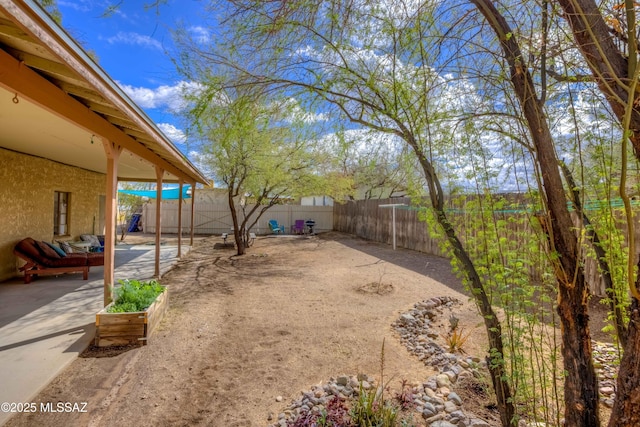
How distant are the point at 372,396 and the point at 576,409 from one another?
112 centimetres

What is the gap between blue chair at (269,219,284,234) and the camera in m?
16.8

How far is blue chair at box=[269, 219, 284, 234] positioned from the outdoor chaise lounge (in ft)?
35.4

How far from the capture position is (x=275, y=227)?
1697 cm

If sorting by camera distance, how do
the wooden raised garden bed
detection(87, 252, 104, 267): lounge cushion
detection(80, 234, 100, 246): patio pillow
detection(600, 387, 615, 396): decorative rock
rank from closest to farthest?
detection(600, 387, 615, 396): decorative rock < the wooden raised garden bed < detection(87, 252, 104, 267): lounge cushion < detection(80, 234, 100, 246): patio pillow

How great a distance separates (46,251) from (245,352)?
526 cm

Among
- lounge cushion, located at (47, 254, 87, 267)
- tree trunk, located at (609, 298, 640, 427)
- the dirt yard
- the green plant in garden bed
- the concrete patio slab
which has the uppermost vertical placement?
tree trunk, located at (609, 298, 640, 427)

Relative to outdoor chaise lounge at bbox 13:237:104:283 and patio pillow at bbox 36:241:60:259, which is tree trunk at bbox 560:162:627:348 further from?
patio pillow at bbox 36:241:60:259

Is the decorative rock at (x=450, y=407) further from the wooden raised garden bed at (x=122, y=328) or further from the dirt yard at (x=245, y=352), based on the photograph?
the wooden raised garden bed at (x=122, y=328)

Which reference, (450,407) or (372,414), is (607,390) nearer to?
(450,407)

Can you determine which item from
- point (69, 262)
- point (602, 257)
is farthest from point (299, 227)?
point (602, 257)

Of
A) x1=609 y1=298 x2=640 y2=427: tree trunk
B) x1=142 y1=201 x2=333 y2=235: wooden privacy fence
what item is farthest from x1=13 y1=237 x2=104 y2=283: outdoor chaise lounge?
x1=142 y1=201 x2=333 y2=235: wooden privacy fence

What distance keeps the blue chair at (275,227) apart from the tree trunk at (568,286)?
607 inches

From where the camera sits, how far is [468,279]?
1.92 metres

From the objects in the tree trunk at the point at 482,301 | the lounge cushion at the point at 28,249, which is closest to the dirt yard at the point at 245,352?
the tree trunk at the point at 482,301
